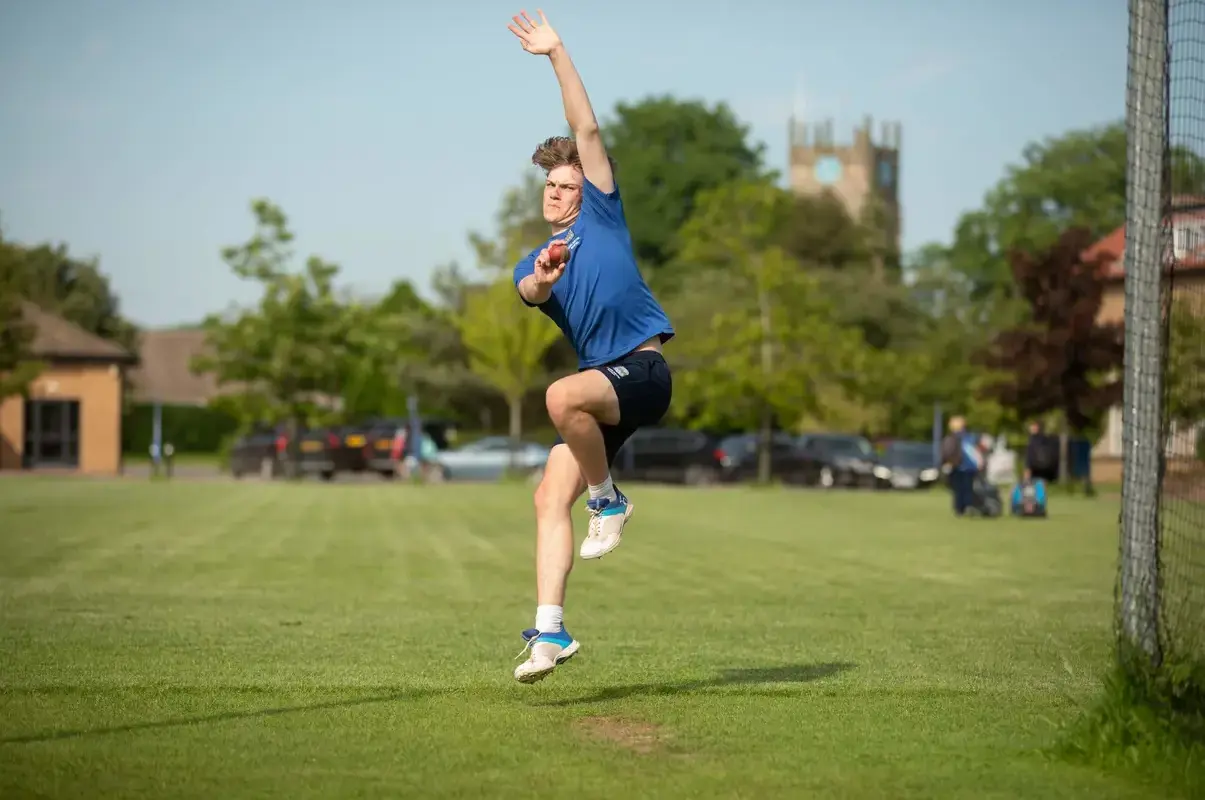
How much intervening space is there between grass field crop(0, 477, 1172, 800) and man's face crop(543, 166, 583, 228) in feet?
6.80

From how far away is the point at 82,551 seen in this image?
17.3 m

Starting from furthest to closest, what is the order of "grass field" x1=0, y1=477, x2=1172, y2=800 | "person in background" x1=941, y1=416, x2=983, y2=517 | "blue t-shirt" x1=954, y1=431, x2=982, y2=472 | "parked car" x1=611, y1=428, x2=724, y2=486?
"parked car" x1=611, y1=428, x2=724, y2=486
"blue t-shirt" x1=954, y1=431, x2=982, y2=472
"person in background" x1=941, y1=416, x2=983, y2=517
"grass field" x1=0, y1=477, x2=1172, y2=800

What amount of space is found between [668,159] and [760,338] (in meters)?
37.4

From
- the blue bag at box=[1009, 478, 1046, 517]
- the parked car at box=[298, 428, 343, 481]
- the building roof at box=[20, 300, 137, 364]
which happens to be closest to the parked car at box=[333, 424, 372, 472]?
the parked car at box=[298, 428, 343, 481]

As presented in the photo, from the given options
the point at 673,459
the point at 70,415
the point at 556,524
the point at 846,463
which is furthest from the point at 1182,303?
the point at 70,415

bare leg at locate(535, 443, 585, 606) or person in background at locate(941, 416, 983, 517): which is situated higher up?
bare leg at locate(535, 443, 585, 606)

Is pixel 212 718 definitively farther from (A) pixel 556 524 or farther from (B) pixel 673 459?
(B) pixel 673 459

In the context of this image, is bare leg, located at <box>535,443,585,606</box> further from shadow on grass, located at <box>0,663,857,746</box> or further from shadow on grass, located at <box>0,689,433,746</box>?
shadow on grass, located at <box>0,689,433,746</box>

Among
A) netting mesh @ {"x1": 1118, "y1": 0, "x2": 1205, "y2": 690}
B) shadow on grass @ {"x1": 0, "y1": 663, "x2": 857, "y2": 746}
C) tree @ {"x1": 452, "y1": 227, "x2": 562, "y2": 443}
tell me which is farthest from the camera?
tree @ {"x1": 452, "y1": 227, "x2": 562, "y2": 443}

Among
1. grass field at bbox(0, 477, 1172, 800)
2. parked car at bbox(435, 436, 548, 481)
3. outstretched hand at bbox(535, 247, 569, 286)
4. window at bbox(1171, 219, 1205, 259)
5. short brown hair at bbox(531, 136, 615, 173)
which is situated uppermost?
short brown hair at bbox(531, 136, 615, 173)

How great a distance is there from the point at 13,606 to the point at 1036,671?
22.7ft

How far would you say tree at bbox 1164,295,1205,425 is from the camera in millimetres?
7032

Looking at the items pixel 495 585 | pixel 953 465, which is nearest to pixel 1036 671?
pixel 495 585

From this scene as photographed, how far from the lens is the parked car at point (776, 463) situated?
48938 mm
